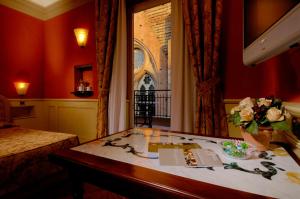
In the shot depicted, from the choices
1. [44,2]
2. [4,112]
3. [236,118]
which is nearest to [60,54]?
[44,2]

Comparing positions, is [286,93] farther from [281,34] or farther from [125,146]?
[125,146]

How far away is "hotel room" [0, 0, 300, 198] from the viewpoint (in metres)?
0.72

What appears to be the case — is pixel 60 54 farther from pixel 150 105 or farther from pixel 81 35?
pixel 150 105

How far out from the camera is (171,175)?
67cm

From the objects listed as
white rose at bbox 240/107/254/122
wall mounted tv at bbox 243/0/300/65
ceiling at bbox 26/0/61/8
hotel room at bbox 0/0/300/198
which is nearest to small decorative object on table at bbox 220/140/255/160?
hotel room at bbox 0/0/300/198

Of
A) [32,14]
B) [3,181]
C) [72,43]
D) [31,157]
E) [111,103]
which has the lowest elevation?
[3,181]

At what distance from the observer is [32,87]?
146 inches

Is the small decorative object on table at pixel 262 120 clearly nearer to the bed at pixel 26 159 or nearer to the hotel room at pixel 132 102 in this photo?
the hotel room at pixel 132 102

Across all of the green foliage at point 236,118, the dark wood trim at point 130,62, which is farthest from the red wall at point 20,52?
the green foliage at point 236,118

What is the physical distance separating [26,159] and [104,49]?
191 cm

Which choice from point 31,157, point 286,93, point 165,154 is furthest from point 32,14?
point 286,93

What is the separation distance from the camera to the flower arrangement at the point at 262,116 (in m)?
0.90

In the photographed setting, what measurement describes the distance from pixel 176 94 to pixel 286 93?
3.87ft

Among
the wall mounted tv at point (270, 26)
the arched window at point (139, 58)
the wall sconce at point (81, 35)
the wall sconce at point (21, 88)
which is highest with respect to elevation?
the arched window at point (139, 58)
